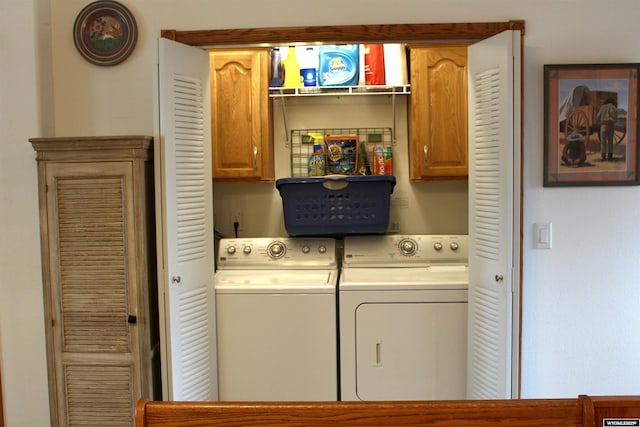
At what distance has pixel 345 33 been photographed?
260 cm

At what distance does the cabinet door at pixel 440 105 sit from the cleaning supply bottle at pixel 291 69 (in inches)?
27.0

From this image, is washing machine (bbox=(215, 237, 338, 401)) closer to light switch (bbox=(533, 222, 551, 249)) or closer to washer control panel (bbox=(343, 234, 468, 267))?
washer control panel (bbox=(343, 234, 468, 267))

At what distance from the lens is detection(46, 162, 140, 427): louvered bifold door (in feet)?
8.21

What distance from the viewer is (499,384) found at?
2.51 m

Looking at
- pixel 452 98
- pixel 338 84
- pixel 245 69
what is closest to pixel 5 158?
pixel 245 69

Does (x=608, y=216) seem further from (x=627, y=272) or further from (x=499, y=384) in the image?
(x=499, y=384)

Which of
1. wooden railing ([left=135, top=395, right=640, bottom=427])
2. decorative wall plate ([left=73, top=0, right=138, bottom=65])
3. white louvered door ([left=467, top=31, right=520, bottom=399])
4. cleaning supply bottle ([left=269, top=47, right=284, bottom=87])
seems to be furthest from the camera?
cleaning supply bottle ([left=269, top=47, right=284, bottom=87])

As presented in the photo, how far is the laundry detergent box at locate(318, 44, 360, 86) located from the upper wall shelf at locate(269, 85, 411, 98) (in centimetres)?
3

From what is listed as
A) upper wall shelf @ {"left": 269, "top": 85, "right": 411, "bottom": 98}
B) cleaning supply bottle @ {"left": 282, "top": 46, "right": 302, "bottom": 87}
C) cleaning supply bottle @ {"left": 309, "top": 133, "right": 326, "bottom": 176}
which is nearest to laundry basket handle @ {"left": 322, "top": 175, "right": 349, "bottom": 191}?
cleaning supply bottle @ {"left": 309, "top": 133, "right": 326, "bottom": 176}

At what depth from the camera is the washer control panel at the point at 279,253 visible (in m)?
3.29

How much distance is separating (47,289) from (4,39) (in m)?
1.17

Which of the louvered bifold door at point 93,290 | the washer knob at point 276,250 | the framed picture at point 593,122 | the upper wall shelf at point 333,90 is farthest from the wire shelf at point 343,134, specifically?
the louvered bifold door at point 93,290

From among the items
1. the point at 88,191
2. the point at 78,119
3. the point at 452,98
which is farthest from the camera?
the point at 452,98

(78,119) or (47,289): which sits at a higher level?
(78,119)
